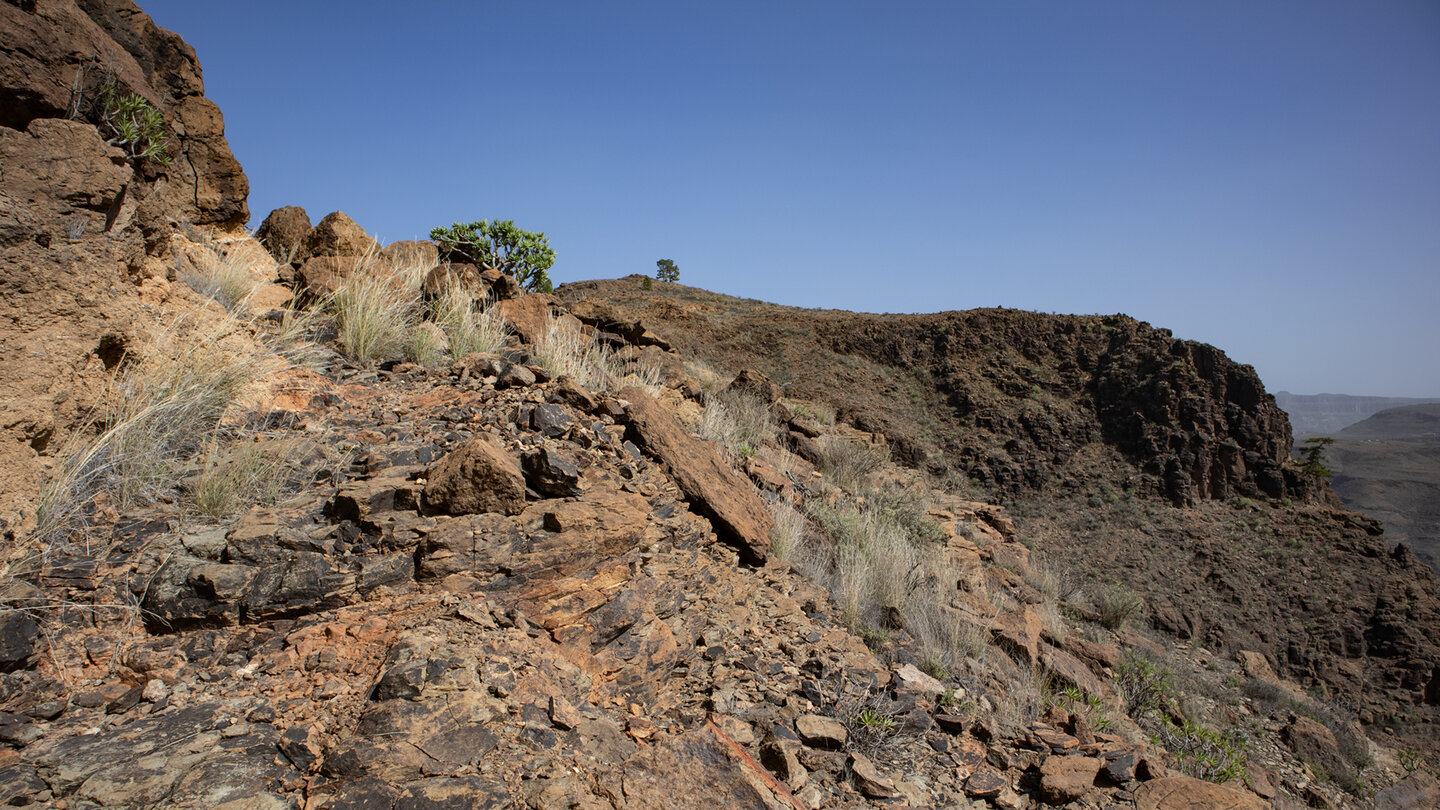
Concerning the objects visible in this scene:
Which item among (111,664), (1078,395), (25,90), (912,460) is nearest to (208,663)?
(111,664)

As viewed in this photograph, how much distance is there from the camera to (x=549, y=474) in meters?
3.49

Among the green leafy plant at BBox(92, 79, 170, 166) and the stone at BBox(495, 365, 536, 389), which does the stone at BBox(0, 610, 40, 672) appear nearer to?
the stone at BBox(495, 365, 536, 389)

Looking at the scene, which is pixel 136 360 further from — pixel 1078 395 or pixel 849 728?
pixel 1078 395

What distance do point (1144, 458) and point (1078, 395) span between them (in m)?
2.40

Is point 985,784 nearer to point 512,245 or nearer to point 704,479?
point 704,479

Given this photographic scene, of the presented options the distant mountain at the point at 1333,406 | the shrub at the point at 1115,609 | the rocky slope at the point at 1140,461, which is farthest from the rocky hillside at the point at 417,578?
the distant mountain at the point at 1333,406

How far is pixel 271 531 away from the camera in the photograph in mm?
2734

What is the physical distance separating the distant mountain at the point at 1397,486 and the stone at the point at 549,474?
2439cm

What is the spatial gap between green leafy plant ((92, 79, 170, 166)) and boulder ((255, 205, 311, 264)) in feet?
7.09

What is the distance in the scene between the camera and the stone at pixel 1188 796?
9.93 feet

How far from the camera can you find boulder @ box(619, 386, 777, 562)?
4.35m

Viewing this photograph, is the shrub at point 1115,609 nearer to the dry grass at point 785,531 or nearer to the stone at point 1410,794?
the stone at point 1410,794

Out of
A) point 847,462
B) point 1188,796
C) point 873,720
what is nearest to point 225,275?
point 873,720

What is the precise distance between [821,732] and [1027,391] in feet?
55.2
